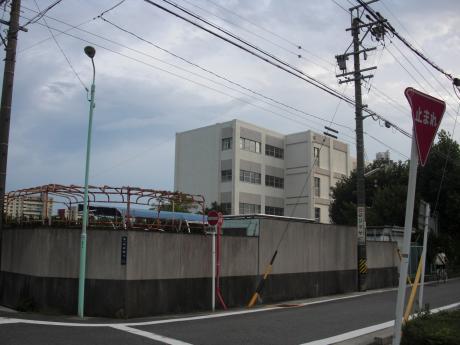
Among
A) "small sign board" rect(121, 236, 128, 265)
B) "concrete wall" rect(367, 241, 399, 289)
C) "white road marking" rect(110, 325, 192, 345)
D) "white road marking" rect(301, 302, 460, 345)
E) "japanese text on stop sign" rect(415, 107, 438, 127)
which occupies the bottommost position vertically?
"white road marking" rect(301, 302, 460, 345)

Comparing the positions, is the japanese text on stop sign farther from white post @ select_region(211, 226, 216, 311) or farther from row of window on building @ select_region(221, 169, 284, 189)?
row of window on building @ select_region(221, 169, 284, 189)

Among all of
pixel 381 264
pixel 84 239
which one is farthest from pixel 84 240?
pixel 381 264

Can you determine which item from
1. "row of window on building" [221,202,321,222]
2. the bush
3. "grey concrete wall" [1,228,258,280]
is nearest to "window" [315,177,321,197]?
"row of window on building" [221,202,321,222]

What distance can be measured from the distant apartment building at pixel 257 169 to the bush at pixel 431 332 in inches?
2097

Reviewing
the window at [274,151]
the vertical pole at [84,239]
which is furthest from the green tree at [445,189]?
the window at [274,151]

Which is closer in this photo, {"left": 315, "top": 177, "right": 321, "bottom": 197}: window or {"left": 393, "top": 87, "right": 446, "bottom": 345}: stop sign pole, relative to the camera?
{"left": 393, "top": 87, "right": 446, "bottom": 345}: stop sign pole

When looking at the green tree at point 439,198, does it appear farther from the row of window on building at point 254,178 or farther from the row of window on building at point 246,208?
the row of window on building at point 254,178

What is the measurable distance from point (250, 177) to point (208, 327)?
53.3 m

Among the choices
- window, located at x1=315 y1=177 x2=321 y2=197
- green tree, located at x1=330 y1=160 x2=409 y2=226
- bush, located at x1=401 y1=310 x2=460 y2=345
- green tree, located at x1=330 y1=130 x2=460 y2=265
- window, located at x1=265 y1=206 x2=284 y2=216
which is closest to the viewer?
bush, located at x1=401 y1=310 x2=460 y2=345

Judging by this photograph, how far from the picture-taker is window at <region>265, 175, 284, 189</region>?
67.0 metres

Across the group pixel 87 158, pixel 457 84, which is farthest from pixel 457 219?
pixel 87 158

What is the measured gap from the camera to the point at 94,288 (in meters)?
12.6

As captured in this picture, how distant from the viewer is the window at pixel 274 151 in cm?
6762

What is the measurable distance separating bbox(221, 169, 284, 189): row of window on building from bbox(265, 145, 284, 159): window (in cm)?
313
